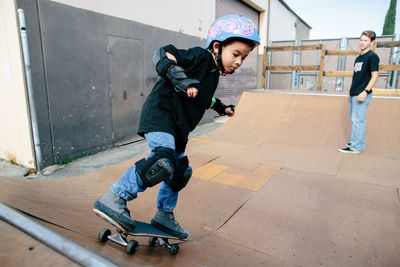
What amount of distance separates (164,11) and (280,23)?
1060 cm

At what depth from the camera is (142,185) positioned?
5.35 ft

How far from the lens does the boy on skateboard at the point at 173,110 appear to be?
1.61 m

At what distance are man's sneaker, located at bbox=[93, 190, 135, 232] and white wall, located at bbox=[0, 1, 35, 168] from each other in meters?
3.32

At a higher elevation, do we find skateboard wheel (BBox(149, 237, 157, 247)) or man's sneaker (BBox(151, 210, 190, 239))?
man's sneaker (BBox(151, 210, 190, 239))

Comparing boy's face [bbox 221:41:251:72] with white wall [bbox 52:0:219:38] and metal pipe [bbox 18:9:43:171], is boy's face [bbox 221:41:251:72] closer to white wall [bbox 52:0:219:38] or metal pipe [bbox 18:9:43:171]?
metal pipe [bbox 18:9:43:171]

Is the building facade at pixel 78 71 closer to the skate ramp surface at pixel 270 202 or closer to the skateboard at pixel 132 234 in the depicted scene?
the skate ramp surface at pixel 270 202

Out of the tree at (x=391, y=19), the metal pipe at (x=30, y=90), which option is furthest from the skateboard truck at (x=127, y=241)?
the tree at (x=391, y=19)

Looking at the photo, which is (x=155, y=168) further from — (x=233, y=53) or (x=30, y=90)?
(x=30, y=90)

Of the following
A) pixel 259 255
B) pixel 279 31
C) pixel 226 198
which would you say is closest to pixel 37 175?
pixel 226 198

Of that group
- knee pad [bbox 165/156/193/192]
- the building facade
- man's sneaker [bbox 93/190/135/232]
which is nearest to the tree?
the building facade

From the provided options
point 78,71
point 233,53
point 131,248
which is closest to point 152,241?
point 131,248

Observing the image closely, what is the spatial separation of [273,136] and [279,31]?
11571 millimetres

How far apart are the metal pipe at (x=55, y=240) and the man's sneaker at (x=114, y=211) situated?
367 mm

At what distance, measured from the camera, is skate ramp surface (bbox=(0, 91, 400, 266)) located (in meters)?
1.97
